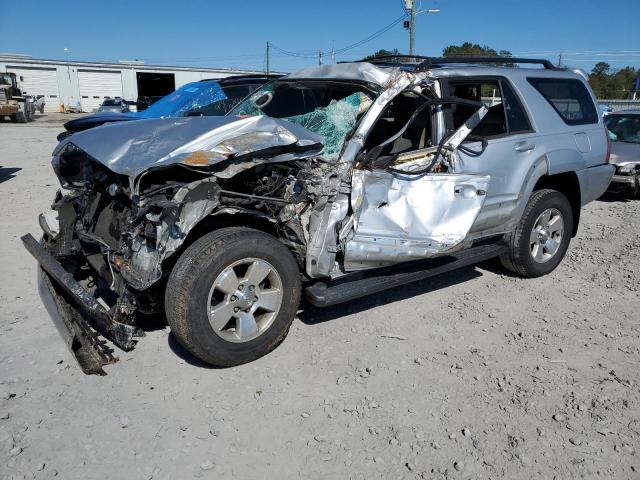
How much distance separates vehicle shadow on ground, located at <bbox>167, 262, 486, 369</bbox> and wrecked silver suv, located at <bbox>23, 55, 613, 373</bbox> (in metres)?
0.38

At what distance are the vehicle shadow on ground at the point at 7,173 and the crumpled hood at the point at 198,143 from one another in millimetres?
7440

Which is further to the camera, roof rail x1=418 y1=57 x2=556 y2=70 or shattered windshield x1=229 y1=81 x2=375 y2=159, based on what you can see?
roof rail x1=418 y1=57 x2=556 y2=70

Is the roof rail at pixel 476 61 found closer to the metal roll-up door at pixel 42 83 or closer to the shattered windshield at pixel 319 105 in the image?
the shattered windshield at pixel 319 105

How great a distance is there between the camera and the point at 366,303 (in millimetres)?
4543

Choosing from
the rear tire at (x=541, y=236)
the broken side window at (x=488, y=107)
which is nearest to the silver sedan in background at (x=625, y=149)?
the rear tire at (x=541, y=236)

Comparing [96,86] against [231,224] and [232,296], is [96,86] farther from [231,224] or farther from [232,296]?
[232,296]

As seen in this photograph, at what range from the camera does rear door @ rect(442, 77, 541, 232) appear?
4.25m

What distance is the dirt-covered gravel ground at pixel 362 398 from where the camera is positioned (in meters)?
2.65

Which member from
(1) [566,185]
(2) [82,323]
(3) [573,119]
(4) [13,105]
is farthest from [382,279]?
(4) [13,105]

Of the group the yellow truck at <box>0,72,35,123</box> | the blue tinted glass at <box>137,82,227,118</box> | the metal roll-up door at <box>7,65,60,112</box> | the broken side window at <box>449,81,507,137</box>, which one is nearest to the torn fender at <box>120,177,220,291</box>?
the broken side window at <box>449,81,507,137</box>

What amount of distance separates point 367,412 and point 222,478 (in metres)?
0.94

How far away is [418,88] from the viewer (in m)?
4.08

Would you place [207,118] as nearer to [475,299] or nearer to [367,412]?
[367,412]

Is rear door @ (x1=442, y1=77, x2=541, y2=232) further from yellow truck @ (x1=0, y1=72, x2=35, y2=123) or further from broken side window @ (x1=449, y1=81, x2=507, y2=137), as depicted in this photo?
yellow truck @ (x1=0, y1=72, x2=35, y2=123)
